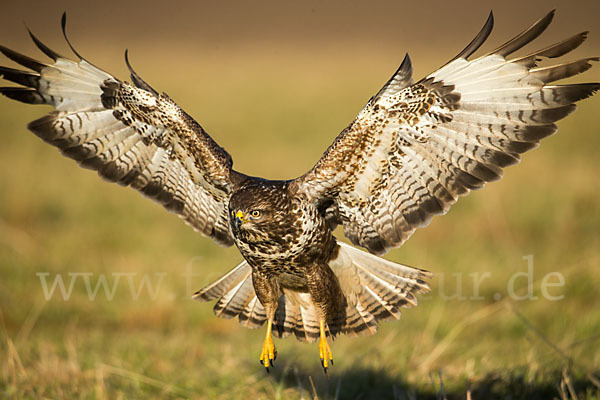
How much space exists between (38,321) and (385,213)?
4.56 metres

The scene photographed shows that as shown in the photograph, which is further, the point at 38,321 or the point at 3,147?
the point at 3,147

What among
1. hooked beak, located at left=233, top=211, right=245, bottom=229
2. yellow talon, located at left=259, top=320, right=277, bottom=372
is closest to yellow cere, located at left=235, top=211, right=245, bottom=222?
hooked beak, located at left=233, top=211, right=245, bottom=229

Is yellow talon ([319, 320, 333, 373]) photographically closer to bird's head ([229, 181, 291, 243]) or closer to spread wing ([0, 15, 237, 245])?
bird's head ([229, 181, 291, 243])

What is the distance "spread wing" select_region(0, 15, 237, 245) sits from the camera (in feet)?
16.1

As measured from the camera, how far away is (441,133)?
14.7ft

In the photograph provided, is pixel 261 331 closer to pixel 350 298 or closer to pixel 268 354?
pixel 350 298

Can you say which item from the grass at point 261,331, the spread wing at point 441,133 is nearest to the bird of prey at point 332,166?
the spread wing at point 441,133

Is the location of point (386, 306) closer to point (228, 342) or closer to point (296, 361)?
point (296, 361)

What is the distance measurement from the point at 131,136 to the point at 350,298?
2.16 m

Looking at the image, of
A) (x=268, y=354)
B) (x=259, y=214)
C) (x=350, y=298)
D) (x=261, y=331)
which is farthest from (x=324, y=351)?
(x=261, y=331)

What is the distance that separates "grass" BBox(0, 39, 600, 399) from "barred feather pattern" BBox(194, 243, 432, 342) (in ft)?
1.30

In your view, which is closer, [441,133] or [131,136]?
[441,133]

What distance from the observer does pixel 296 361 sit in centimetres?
568

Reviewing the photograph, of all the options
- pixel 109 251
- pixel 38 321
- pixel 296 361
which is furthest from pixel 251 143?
pixel 296 361
